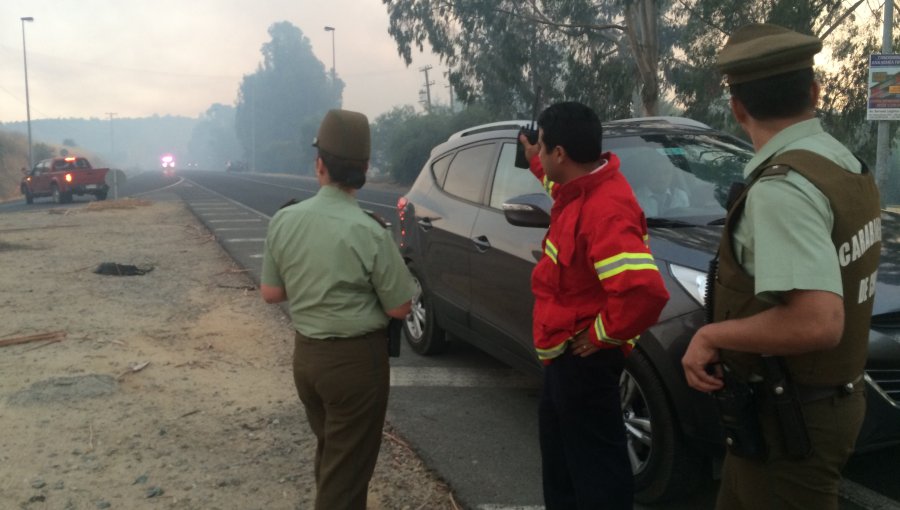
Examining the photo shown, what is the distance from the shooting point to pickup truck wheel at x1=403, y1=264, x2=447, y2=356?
573 centimetres

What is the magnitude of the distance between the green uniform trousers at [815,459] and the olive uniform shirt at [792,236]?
30 cm

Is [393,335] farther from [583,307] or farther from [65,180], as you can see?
[65,180]

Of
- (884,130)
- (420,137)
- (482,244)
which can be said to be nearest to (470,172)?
(482,244)

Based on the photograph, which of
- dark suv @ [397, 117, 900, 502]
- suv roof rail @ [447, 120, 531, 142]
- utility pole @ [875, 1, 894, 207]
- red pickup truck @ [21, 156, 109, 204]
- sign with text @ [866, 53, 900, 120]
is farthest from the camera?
red pickup truck @ [21, 156, 109, 204]

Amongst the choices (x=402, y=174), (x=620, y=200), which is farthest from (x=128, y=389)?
(x=402, y=174)

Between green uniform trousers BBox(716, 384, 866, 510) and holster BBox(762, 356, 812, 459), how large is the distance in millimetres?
18

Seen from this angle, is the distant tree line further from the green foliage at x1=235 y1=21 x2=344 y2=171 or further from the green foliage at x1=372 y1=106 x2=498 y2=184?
the green foliage at x1=235 y1=21 x2=344 y2=171

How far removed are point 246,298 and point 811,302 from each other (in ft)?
24.0

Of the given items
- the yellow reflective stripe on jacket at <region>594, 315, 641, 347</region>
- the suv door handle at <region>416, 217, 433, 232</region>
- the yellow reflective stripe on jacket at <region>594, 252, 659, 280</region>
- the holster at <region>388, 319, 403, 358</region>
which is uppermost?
the yellow reflective stripe on jacket at <region>594, 252, 659, 280</region>

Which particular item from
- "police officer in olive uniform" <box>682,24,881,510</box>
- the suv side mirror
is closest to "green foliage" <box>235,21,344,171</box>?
the suv side mirror

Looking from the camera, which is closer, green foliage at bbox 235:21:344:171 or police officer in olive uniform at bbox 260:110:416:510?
police officer in olive uniform at bbox 260:110:416:510

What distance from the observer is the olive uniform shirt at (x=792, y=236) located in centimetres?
158

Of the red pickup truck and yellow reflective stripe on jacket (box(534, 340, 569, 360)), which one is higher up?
the red pickup truck

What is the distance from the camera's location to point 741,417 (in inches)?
69.8
